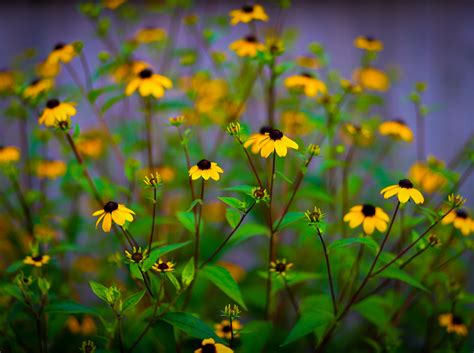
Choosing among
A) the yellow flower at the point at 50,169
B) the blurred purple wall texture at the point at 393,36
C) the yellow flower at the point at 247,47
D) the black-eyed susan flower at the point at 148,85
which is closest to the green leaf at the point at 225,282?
the black-eyed susan flower at the point at 148,85

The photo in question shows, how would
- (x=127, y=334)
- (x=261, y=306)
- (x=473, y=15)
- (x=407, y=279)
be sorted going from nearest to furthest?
(x=407, y=279) < (x=127, y=334) < (x=261, y=306) < (x=473, y=15)

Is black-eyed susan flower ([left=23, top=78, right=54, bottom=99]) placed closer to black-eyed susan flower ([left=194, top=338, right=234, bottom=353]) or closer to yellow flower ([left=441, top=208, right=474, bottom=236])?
black-eyed susan flower ([left=194, top=338, right=234, bottom=353])

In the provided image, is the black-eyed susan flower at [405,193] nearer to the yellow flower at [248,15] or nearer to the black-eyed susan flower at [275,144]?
the black-eyed susan flower at [275,144]

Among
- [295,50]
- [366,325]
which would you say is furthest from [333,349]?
[295,50]

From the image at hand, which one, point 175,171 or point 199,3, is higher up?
point 199,3

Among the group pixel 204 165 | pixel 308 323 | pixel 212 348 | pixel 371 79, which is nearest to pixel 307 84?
pixel 371 79

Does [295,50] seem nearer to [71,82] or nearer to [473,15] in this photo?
[473,15]

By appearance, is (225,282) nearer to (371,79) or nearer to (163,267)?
(163,267)

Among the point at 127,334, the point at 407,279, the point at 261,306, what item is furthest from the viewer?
the point at 261,306
